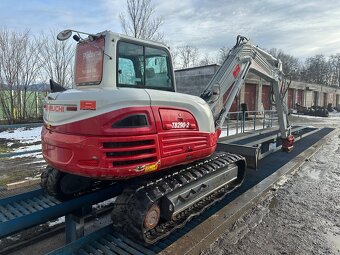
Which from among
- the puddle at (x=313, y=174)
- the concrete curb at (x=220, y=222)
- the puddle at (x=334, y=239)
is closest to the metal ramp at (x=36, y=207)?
the concrete curb at (x=220, y=222)

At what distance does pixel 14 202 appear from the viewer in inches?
181

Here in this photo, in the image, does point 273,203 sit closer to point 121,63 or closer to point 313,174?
point 313,174

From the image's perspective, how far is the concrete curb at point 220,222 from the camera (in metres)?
3.77

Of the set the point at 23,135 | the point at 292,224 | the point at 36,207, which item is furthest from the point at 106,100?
the point at 23,135

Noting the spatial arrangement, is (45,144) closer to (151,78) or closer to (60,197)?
(60,197)

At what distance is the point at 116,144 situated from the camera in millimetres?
3340

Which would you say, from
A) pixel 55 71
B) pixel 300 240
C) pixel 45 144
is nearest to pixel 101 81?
pixel 45 144

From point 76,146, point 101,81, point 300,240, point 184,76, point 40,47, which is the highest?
point 40,47

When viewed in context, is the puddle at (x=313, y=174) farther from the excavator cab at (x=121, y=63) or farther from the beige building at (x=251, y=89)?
the excavator cab at (x=121, y=63)

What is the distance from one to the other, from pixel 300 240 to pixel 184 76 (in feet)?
68.3

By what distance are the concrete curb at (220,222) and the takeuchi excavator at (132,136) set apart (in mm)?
253

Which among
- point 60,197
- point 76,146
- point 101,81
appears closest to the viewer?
point 76,146

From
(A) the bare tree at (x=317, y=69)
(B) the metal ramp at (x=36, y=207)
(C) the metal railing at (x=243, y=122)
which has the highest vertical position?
(A) the bare tree at (x=317, y=69)

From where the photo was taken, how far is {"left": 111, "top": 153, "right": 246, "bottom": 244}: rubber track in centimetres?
359
